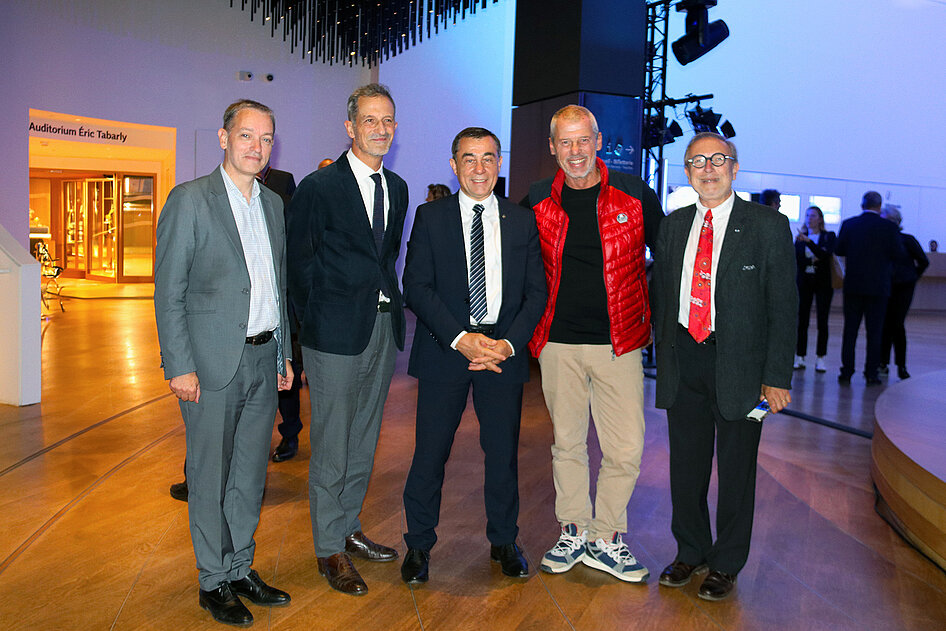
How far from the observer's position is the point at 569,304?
2973mm

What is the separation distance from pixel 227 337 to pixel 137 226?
56.1 ft

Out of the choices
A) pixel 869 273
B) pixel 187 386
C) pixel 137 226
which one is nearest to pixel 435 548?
pixel 187 386

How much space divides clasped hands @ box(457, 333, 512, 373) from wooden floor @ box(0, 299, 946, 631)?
2.92ft

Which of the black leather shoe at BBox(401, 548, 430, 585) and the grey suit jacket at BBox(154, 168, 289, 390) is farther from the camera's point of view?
the black leather shoe at BBox(401, 548, 430, 585)

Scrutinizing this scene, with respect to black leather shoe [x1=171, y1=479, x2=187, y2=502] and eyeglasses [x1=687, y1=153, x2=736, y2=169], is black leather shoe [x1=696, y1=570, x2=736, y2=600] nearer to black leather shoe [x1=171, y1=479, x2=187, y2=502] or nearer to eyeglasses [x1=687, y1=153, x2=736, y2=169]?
eyeglasses [x1=687, y1=153, x2=736, y2=169]

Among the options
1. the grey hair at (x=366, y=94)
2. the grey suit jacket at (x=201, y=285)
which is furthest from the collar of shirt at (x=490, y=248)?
the grey suit jacket at (x=201, y=285)

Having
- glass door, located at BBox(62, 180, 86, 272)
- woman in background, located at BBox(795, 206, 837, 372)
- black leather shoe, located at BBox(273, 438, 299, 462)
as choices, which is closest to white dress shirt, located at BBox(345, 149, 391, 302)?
black leather shoe, located at BBox(273, 438, 299, 462)

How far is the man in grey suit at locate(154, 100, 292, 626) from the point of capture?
96.6 inches

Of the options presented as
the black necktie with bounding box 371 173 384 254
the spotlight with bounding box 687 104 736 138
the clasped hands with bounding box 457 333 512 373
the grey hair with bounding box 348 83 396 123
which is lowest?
the clasped hands with bounding box 457 333 512 373

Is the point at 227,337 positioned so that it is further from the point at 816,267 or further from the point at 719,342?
the point at 816,267

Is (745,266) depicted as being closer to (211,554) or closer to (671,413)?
(671,413)

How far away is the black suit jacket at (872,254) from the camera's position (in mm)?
7391

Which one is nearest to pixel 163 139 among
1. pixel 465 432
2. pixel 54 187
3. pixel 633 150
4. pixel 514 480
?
pixel 54 187

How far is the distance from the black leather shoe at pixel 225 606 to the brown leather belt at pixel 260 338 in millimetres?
869
